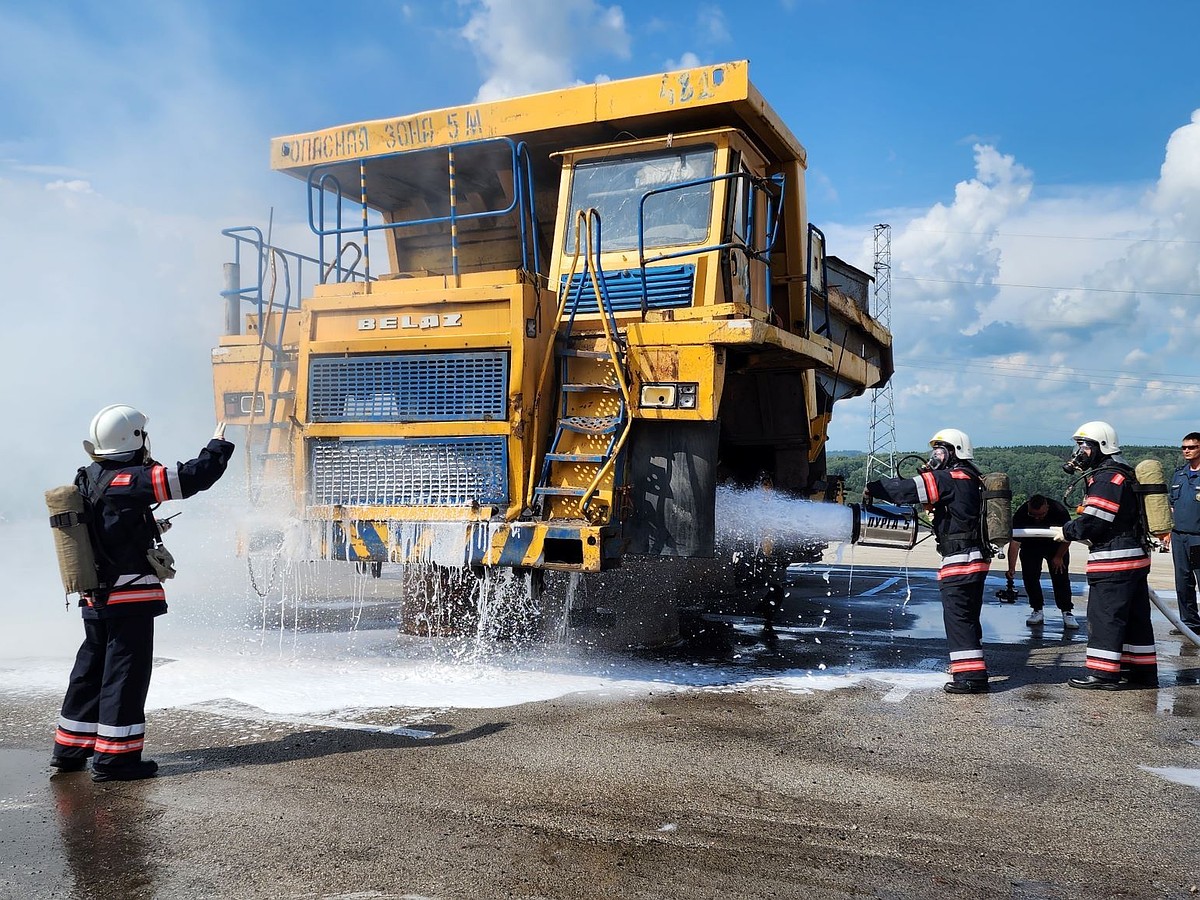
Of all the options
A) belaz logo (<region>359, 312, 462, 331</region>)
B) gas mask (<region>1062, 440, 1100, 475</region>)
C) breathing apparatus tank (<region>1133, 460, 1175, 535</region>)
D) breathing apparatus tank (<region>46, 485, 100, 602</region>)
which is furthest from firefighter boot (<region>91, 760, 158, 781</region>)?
breathing apparatus tank (<region>1133, 460, 1175, 535</region>)

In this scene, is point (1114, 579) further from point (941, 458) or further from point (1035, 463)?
point (1035, 463)

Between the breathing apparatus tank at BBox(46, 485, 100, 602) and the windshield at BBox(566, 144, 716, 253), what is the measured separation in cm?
335

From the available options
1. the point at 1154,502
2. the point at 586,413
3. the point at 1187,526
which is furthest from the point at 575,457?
the point at 1187,526

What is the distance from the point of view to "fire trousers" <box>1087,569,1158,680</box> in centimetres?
575

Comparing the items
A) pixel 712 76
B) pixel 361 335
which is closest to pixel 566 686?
pixel 361 335

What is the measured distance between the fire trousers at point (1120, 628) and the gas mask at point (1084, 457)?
0.71 meters

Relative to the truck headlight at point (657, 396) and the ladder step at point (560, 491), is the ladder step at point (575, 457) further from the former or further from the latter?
the truck headlight at point (657, 396)

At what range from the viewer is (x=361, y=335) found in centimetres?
589

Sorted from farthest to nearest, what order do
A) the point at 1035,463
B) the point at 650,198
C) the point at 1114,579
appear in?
the point at 1035,463 → the point at 650,198 → the point at 1114,579

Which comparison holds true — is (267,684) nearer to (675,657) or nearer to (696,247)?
(675,657)

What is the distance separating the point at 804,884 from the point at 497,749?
177 cm

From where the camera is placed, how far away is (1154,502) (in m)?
5.92

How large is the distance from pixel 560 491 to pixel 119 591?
229 cm

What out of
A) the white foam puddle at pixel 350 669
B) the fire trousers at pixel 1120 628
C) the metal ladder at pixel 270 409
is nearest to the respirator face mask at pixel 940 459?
the fire trousers at pixel 1120 628
